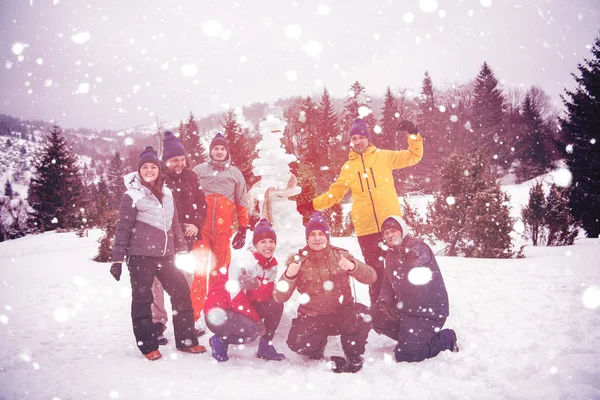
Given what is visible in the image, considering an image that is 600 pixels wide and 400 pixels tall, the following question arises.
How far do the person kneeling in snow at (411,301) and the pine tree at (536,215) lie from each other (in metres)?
9.47

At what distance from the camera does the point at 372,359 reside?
317 cm

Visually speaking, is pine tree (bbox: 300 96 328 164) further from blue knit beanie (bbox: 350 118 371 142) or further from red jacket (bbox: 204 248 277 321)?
red jacket (bbox: 204 248 277 321)

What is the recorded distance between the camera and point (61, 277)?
6.77 metres

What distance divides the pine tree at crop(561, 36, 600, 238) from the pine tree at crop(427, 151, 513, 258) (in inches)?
404

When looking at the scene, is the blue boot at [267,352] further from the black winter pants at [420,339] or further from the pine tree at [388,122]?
the pine tree at [388,122]

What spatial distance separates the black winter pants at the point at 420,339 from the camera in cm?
305

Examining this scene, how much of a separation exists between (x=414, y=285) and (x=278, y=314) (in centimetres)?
144

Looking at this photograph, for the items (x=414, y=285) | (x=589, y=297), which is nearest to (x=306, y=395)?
(x=414, y=285)

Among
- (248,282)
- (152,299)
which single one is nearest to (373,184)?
(248,282)

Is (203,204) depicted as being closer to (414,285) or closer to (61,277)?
(414,285)

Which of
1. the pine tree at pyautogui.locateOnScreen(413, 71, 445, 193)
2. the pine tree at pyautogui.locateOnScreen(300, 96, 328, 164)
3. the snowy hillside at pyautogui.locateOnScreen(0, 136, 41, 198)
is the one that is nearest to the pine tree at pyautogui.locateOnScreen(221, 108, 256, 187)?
the pine tree at pyautogui.locateOnScreen(300, 96, 328, 164)

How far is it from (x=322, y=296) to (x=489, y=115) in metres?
36.3

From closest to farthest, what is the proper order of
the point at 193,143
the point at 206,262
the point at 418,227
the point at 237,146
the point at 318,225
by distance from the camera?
1. the point at 318,225
2. the point at 206,262
3. the point at 418,227
4. the point at 237,146
5. the point at 193,143

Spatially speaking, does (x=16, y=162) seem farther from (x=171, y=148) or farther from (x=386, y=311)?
(x=386, y=311)
